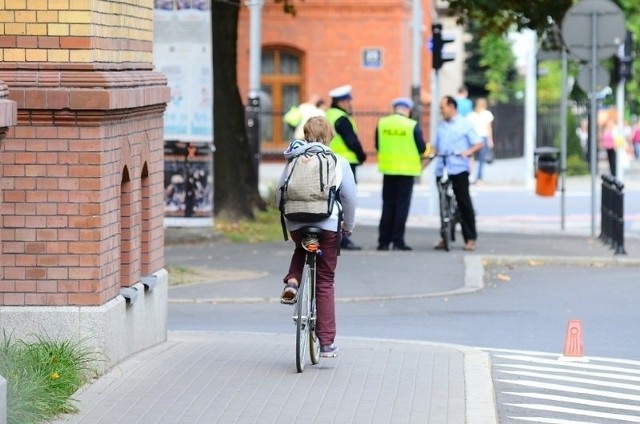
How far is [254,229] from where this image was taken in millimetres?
22234

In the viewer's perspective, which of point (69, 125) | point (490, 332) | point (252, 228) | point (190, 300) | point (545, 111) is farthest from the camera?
point (545, 111)

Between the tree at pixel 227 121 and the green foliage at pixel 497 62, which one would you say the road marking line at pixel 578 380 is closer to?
the tree at pixel 227 121

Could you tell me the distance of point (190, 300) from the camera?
14.9 metres

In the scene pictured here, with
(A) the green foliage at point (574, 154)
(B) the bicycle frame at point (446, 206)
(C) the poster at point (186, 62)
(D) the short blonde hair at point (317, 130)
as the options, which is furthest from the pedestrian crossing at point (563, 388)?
(A) the green foliage at point (574, 154)

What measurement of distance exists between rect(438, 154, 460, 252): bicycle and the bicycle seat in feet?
30.9

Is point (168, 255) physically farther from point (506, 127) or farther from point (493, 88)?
point (493, 88)

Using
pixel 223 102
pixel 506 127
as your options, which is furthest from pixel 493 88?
pixel 223 102

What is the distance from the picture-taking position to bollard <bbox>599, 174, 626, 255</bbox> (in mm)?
19500

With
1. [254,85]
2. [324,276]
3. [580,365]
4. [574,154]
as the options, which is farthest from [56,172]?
[574,154]

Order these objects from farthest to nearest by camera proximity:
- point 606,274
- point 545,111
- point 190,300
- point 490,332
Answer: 1. point 545,111
2. point 606,274
3. point 190,300
4. point 490,332

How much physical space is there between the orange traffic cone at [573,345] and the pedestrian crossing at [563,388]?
2.3 inches

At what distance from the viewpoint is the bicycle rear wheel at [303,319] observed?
32.1 ft

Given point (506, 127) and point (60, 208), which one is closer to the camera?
point (60, 208)

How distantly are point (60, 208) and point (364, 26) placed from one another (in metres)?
32.9
